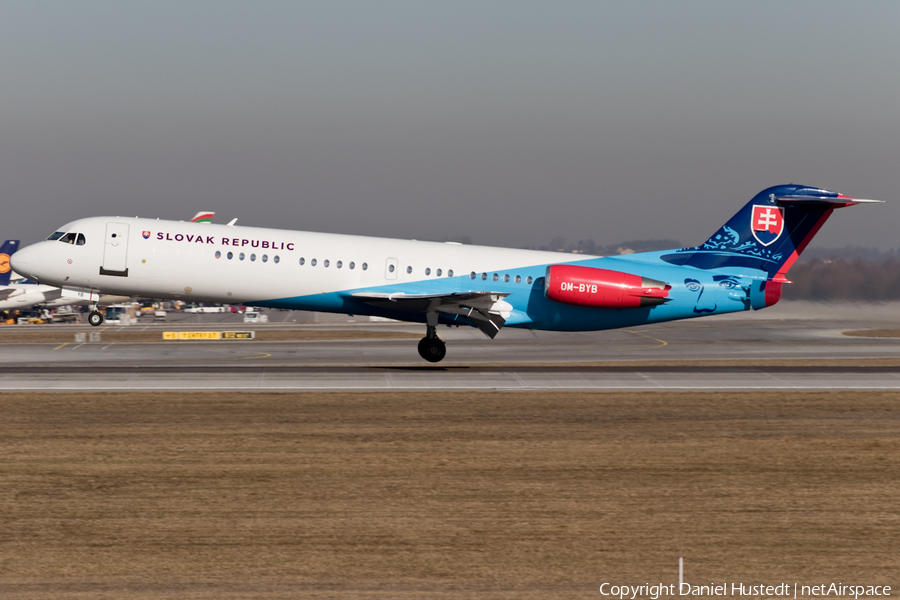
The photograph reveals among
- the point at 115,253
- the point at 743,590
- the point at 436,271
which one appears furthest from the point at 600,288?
the point at 743,590

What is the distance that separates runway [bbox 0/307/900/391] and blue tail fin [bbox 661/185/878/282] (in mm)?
4210

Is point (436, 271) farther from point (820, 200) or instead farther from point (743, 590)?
point (743, 590)

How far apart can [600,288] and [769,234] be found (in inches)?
289

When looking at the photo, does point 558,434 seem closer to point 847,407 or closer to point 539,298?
point 847,407

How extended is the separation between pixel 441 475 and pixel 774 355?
33420mm

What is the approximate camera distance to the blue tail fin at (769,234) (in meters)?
33.3

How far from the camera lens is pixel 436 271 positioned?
31.8 m

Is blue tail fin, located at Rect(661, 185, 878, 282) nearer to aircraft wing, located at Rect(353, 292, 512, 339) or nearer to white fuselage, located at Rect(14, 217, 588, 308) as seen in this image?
aircraft wing, located at Rect(353, 292, 512, 339)

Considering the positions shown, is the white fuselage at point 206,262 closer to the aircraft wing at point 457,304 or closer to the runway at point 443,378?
the aircraft wing at point 457,304

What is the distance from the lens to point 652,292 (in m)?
32.5

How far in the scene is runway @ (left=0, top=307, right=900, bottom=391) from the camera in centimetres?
2825

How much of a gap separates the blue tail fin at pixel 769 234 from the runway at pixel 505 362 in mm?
4210

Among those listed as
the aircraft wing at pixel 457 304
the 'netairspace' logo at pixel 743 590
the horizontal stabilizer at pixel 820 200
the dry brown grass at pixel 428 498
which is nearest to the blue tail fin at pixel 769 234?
the horizontal stabilizer at pixel 820 200

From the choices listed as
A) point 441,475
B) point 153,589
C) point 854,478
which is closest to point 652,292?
point 854,478
